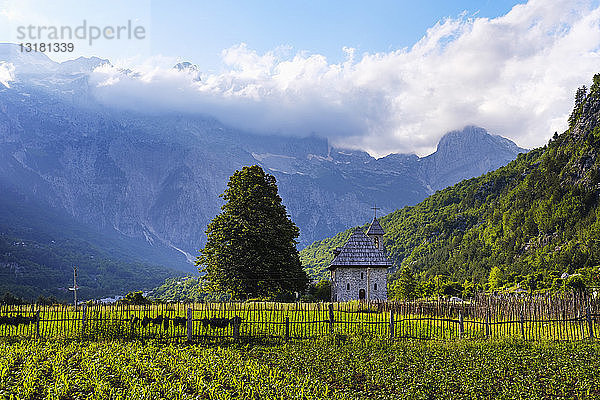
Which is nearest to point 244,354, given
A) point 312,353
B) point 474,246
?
point 312,353

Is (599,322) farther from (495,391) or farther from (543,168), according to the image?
(543,168)

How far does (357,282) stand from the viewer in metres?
44.5

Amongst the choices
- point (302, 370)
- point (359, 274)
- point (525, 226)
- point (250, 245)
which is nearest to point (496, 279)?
point (525, 226)

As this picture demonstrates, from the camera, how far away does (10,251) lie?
146 meters

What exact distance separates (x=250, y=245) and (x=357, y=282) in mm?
11854

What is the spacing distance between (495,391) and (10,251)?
162 metres

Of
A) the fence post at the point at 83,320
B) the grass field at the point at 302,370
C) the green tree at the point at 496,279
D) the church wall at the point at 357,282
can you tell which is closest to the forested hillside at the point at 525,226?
the green tree at the point at 496,279

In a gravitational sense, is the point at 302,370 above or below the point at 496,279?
above

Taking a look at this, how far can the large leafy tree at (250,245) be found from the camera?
37.4 metres

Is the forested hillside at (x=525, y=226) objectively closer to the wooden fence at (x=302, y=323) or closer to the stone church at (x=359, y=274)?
the stone church at (x=359, y=274)

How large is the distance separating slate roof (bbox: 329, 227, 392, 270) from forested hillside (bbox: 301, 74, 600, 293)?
30.1 meters

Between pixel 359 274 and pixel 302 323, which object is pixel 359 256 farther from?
pixel 302 323

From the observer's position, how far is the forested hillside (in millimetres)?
94062

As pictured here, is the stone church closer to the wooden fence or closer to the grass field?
the wooden fence
